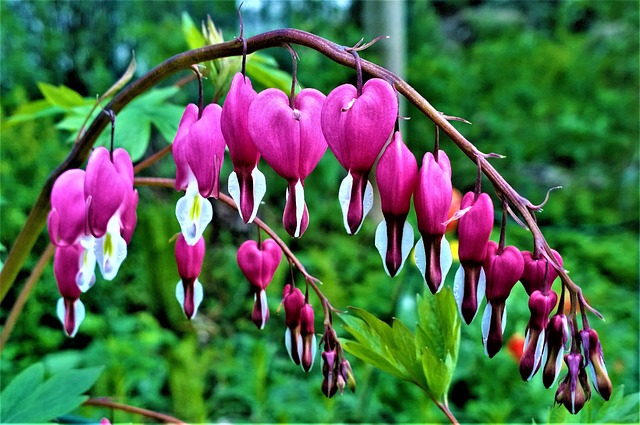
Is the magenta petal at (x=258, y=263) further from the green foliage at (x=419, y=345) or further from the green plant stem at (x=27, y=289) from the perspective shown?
the green plant stem at (x=27, y=289)

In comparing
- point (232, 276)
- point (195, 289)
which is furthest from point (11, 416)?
point (232, 276)

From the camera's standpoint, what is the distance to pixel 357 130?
1.45ft

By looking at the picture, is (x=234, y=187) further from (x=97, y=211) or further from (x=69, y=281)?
(x=69, y=281)

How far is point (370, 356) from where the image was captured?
64 centimetres

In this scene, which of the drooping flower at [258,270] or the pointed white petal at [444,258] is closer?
the pointed white petal at [444,258]

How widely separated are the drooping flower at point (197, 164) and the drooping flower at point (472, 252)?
196 mm

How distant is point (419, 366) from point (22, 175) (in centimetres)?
246

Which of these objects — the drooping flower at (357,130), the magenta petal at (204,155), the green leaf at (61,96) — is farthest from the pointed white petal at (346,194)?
the green leaf at (61,96)

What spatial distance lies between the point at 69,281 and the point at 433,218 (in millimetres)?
378

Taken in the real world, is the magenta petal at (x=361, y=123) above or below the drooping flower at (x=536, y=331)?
above

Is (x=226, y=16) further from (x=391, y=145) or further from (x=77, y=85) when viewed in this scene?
(x=391, y=145)

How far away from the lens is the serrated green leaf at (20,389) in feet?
2.40

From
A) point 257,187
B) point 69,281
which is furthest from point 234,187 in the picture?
point 69,281

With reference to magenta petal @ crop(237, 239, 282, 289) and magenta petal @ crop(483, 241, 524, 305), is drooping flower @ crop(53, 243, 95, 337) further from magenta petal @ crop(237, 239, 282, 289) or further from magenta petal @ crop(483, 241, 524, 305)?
magenta petal @ crop(483, 241, 524, 305)
